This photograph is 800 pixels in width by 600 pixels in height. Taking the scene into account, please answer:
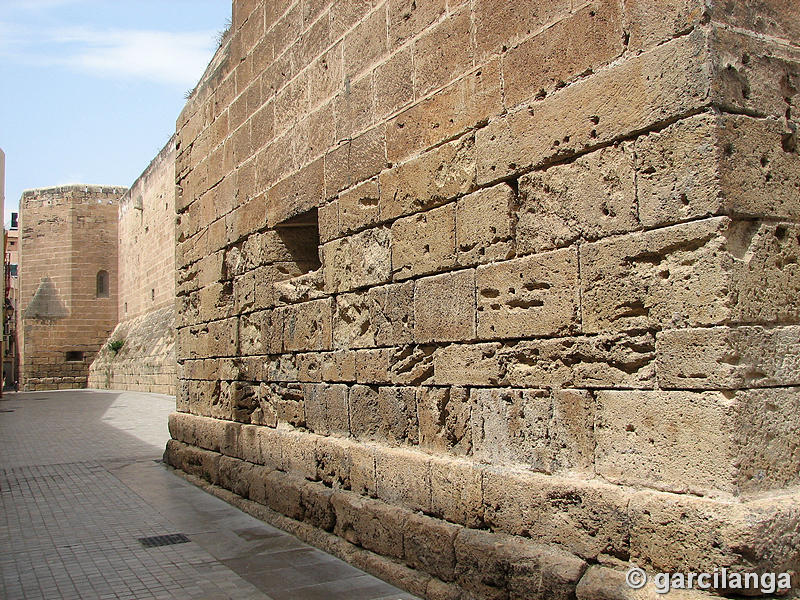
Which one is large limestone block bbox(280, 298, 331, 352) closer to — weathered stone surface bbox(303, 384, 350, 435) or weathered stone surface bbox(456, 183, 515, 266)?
weathered stone surface bbox(303, 384, 350, 435)

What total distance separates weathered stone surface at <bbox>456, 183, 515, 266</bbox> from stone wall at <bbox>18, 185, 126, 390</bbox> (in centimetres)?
3194

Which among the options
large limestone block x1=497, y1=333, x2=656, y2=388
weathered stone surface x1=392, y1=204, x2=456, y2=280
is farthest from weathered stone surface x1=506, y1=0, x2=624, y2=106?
large limestone block x1=497, y1=333, x2=656, y2=388

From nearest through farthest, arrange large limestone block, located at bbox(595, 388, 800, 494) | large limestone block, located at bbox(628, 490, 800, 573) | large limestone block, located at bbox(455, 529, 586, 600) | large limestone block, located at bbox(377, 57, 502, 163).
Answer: large limestone block, located at bbox(628, 490, 800, 573) < large limestone block, located at bbox(595, 388, 800, 494) < large limestone block, located at bbox(455, 529, 586, 600) < large limestone block, located at bbox(377, 57, 502, 163)

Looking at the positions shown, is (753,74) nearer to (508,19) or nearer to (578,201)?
(578,201)

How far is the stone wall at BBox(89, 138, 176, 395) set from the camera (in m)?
23.2

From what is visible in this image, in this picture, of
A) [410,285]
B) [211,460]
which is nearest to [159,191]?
[211,460]

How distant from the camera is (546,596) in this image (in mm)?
3146

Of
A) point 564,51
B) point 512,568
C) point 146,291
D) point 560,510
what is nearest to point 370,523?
point 512,568

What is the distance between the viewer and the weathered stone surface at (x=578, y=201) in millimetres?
3064

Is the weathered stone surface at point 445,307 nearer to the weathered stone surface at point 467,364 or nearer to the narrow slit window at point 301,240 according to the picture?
the weathered stone surface at point 467,364

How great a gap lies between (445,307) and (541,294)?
0.78 m

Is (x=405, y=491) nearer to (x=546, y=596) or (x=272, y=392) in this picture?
(x=546, y=596)

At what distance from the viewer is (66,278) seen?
32844 millimetres

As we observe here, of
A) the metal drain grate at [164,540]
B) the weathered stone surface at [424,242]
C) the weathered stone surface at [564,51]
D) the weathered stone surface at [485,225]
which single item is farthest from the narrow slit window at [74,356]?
the weathered stone surface at [564,51]
